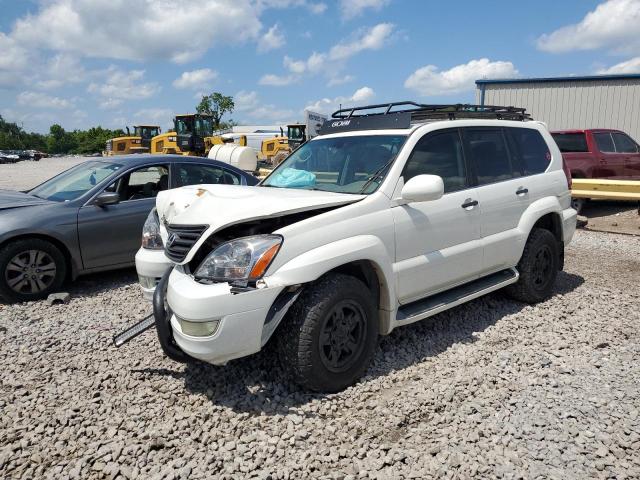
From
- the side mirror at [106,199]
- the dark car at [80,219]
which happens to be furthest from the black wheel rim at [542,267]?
the side mirror at [106,199]

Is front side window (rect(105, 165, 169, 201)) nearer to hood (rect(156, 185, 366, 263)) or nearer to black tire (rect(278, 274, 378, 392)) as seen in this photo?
hood (rect(156, 185, 366, 263))

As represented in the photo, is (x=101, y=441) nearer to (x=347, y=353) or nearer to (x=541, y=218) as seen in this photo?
(x=347, y=353)

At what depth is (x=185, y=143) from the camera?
2483 cm

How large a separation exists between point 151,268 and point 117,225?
2.11 meters

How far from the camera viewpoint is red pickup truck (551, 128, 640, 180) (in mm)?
11125

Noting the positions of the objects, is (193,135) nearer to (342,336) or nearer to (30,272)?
(30,272)

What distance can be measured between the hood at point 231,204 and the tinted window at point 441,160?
0.65m

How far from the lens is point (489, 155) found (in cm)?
459

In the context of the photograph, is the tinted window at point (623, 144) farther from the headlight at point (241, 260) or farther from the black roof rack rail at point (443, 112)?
the headlight at point (241, 260)

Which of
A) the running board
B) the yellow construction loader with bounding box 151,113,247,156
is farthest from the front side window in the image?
the yellow construction loader with bounding box 151,113,247,156

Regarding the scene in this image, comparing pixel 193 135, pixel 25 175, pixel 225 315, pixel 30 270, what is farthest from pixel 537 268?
pixel 25 175

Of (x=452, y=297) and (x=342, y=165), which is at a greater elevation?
(x=342, y=165)

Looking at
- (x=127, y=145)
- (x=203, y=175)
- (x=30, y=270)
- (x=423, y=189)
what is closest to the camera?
(x=423, y=189)

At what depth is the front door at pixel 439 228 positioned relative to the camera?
3688 millimetres
